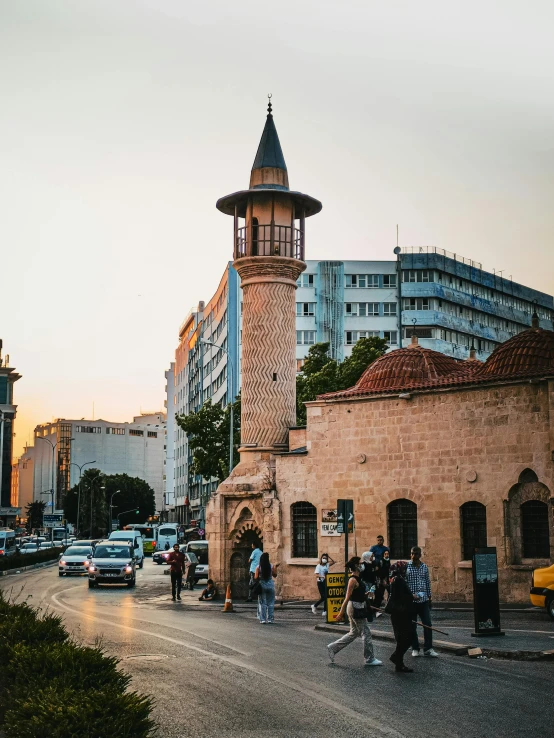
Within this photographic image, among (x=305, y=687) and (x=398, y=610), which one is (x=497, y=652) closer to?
(x=398, y=610)

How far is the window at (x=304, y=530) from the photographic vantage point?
33.1m

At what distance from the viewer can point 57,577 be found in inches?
1914

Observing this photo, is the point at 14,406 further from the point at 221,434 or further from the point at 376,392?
the point at 376,392

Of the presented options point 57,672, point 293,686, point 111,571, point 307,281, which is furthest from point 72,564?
point 307,281

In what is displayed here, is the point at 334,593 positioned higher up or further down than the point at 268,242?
further down

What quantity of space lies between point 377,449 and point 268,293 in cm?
753

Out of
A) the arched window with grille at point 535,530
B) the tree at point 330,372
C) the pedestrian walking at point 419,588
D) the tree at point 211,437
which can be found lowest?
the pedestrian walking at point 419,588

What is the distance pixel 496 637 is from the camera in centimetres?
1906

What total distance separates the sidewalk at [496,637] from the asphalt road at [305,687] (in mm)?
495

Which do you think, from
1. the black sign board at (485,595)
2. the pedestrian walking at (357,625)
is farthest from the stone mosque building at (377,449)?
the pedestrian walking at (357,625)

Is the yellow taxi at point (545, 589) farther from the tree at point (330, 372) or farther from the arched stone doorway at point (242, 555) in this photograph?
the tree at point (330, 372)

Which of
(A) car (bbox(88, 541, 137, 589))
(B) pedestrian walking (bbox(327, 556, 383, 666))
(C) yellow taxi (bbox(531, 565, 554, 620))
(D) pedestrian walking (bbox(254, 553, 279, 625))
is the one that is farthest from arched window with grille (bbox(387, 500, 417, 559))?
(B) pedestrian walking (bbox(327, 556, 383, 666))

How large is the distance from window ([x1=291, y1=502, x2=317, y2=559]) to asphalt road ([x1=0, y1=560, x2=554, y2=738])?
34.4ft

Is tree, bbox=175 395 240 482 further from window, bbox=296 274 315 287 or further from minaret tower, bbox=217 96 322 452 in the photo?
window, bbox=296 274 315 287
